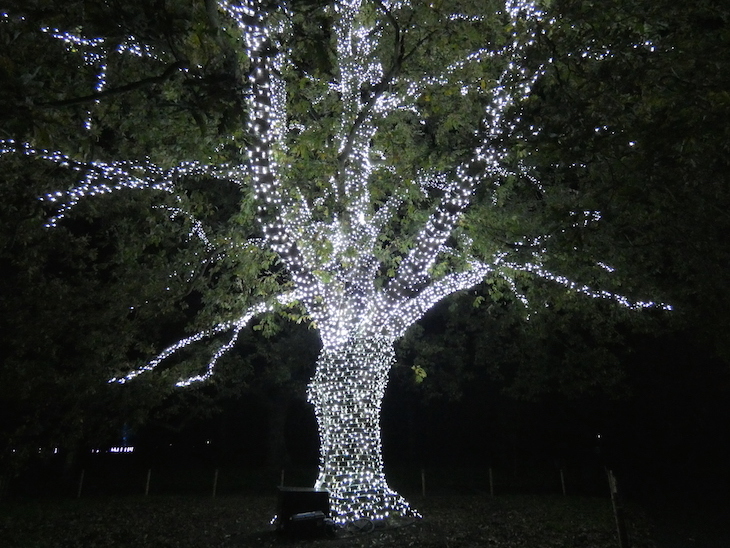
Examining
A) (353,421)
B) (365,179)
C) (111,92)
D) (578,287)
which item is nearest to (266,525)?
(353,421)

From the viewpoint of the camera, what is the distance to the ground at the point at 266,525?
873cm

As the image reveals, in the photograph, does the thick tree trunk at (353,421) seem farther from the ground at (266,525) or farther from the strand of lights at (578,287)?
the strand of lights at (578,287)

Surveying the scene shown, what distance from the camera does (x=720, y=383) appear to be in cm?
1753

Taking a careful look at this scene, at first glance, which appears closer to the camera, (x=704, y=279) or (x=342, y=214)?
(x=704, y=279)

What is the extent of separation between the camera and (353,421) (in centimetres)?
1027

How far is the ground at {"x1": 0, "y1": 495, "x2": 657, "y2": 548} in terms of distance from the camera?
8727mm

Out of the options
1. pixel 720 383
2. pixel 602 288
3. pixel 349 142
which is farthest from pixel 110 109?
pixel 720 383

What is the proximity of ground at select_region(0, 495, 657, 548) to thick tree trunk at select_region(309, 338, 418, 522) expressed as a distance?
0.86 m

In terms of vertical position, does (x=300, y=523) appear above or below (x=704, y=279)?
below

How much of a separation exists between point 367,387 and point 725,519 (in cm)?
849

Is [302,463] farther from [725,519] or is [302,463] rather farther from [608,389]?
[725,519]

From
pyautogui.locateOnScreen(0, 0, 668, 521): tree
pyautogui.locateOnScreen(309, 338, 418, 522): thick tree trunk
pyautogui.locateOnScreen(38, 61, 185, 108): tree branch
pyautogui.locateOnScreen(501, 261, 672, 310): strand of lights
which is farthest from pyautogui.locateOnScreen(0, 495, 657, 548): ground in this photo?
pyautogui.locateOnScreen(38, 61, 185, 108): tree branch

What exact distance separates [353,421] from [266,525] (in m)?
2.50

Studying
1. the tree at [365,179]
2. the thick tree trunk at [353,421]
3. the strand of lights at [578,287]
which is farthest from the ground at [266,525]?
the strand of lights at [578,287]
